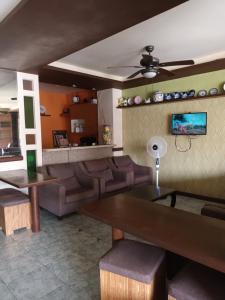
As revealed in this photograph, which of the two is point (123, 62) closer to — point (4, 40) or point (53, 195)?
point (4, 40)

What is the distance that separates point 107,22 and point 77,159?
10.3 feet

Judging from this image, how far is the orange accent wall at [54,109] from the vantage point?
6.50 m

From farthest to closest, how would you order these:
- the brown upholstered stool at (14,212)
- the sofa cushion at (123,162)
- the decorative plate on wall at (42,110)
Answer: the decorative plate on wall at (42,110)
the sofa cushion at (123,162)
the brown upholstered stool at (14,212)

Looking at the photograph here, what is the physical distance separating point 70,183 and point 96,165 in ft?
2.71

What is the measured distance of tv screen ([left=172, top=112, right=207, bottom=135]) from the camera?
436 centimetres

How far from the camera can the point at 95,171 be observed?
4648 mm

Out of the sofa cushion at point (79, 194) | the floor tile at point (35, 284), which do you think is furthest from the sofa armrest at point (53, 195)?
the floor tile at point (35, 284)

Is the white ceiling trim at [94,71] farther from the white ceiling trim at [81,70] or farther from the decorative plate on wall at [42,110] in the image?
the decorative plate on wall at [42,110]

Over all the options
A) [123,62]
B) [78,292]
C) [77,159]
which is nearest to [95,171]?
[77,159]

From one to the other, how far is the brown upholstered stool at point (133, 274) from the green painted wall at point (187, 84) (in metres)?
3.61

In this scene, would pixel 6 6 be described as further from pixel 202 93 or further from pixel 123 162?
pixel 123 162

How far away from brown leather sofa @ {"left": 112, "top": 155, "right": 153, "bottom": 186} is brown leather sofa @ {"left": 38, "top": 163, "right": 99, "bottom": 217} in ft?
3.27

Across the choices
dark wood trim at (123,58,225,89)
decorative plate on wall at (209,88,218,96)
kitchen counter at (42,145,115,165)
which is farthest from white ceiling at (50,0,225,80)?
kitchen counter at (42,145,115,165)

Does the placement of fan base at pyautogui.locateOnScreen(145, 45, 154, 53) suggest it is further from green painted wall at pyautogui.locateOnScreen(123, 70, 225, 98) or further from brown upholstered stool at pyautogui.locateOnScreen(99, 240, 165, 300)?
brown upholstered stool at pyautogui.locateOnScreen(99, 240, 165, 300)
